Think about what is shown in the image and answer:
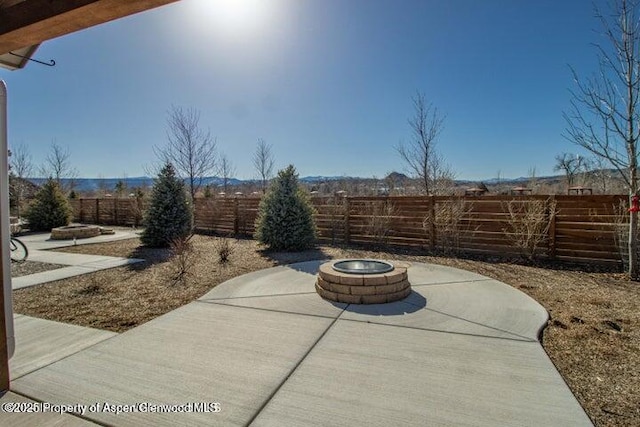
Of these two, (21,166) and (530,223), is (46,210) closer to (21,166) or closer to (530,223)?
(21,166)

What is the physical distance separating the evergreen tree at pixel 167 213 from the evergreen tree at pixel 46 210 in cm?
777

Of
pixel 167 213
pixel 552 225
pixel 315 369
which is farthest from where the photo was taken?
pixel 167 213

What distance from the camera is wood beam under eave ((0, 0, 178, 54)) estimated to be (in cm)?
213

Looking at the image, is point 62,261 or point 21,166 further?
point 21,166

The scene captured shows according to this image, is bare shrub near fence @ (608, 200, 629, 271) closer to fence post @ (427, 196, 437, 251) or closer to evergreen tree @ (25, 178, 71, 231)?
fence post @ (427, 196, 437, 251)

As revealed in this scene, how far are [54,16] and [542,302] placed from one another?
6.13 m

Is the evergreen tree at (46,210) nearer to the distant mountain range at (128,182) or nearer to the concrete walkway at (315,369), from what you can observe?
the distant mountain range at (128,182)

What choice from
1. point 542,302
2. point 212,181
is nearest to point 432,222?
point 542,302

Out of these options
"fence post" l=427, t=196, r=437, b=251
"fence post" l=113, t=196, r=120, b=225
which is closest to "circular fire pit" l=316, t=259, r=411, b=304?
"fence post" l=427, t=196, r=437, b=251

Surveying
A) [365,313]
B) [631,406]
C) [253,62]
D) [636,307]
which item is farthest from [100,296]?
[636,307]

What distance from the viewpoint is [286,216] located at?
8.82 meters

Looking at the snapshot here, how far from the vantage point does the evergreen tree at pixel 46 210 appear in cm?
1389

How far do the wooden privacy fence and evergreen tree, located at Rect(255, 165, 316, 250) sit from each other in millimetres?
1331

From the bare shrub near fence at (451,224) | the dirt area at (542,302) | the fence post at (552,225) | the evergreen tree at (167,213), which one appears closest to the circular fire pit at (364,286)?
the dirt area at (542,302)
